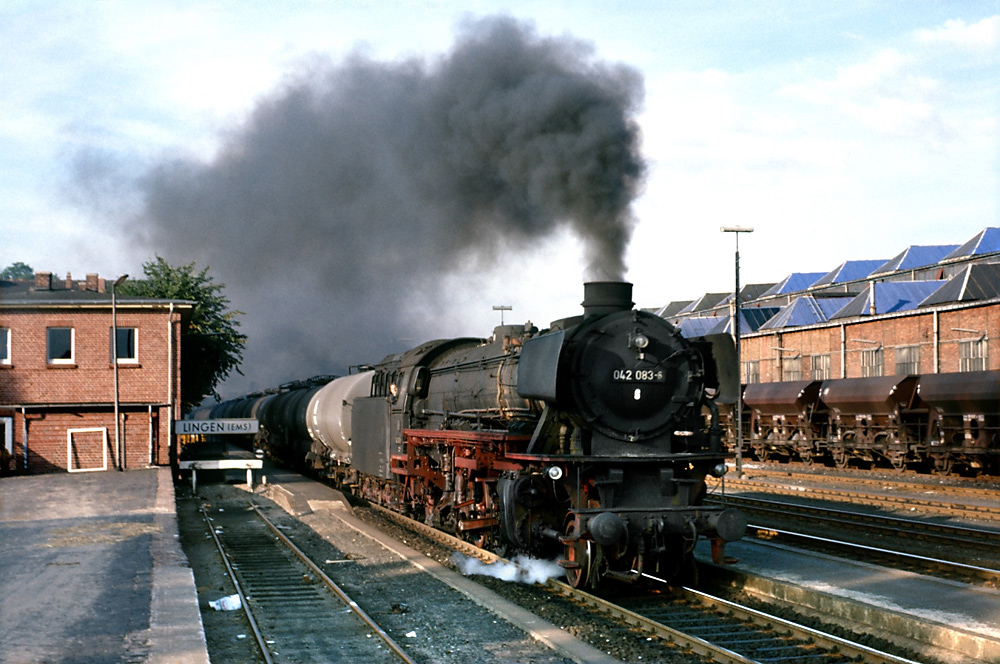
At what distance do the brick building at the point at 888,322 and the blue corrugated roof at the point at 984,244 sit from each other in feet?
0.19

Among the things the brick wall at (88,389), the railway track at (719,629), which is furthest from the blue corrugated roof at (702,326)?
the railway track at (719,629)

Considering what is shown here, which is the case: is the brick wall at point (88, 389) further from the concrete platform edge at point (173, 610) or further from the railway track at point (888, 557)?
the railway track at point (888, 557)

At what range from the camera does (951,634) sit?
8.09m

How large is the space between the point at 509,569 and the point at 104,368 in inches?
708

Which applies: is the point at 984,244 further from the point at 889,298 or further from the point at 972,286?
the point at 972,286

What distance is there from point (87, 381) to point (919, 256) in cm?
5253

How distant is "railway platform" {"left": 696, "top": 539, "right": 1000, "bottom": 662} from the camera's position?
8125 millimetres

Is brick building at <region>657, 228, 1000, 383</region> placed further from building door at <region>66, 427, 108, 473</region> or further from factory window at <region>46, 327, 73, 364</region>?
factory window at <region>46, 327, 73, 364</region>

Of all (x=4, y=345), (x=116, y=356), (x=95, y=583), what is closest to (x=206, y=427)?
(x=116, y=356)

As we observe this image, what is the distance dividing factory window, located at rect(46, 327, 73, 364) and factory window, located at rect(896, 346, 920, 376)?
28.6 meters

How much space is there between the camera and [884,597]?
31.5 ft

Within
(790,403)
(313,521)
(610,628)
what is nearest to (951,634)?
(610,628)

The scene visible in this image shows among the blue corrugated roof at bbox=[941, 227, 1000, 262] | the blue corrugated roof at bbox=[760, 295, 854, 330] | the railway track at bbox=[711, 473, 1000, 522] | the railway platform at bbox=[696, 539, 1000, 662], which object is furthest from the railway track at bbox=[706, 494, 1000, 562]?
the blue corrugated roof at bbox=[941, 227, 1000, 262]

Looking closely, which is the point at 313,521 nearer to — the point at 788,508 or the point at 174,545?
the point at 174,545
